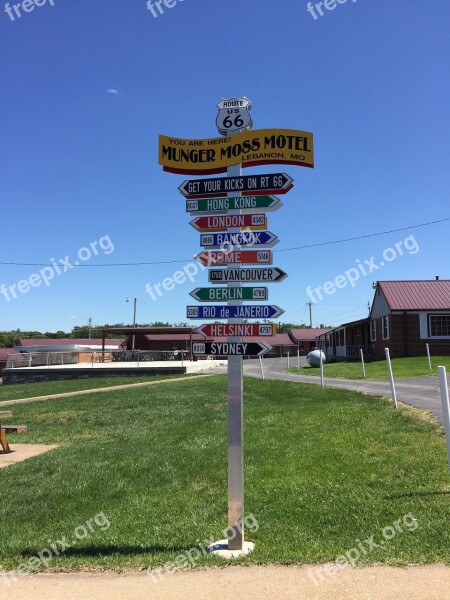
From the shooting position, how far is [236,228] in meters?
4.72

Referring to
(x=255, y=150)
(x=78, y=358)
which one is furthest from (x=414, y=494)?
(x=78, y=358)

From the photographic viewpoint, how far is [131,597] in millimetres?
3564

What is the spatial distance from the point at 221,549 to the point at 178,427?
6.26m

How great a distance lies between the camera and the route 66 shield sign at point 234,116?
16.1 ft

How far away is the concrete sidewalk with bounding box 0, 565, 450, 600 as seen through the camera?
11.3ft

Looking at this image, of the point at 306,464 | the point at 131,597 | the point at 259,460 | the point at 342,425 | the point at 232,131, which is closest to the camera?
the point at 131,597

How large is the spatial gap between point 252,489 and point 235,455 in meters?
1.46

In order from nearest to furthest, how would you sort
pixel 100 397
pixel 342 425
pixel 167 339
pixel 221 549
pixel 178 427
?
1. pixel 221 549
2. pixel 342 425
3. pixel 178 427
4. pixel 100 397
5. pixel 167 339

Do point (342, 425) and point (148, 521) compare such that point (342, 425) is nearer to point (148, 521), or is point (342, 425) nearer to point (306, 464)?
point (306, 464)

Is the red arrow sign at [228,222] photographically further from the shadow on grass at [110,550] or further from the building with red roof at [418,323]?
the building with red roof at [418,323]

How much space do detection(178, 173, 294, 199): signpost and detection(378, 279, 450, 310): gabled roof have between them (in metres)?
28.5

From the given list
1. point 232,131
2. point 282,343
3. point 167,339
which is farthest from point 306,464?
point 282,343

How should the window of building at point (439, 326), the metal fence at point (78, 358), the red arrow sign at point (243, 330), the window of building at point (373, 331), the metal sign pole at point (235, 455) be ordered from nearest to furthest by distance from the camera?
the metal sign pole at point (235, 455) < the red arrow sign at point (243, 330) < the window of building at point (439, 326) < the metal fence at point (78, 358) < the window of building at point (373, 331)

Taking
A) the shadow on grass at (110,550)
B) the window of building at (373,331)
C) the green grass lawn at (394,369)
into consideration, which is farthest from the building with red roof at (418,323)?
the shadow on grass at (110,550)
